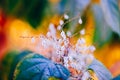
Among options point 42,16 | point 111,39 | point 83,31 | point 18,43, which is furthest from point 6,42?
point 111,39

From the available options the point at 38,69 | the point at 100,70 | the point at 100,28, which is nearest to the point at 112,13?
the point at 100,28

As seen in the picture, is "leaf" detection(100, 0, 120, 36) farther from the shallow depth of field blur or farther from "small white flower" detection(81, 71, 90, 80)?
"small white flower" detection(81, 71, 90, 80)

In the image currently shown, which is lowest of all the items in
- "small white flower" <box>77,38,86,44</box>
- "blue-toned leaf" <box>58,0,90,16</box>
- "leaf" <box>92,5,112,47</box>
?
"small white flower" <box>77,38,86,44</box>

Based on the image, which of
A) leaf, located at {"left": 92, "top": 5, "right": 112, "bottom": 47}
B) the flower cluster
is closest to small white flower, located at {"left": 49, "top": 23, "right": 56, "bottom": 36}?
the flower cluster

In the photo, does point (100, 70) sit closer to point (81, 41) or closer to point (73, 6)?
point (81, 41)

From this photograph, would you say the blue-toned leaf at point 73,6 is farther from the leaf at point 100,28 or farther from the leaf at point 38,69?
the leaf at point 38,69
